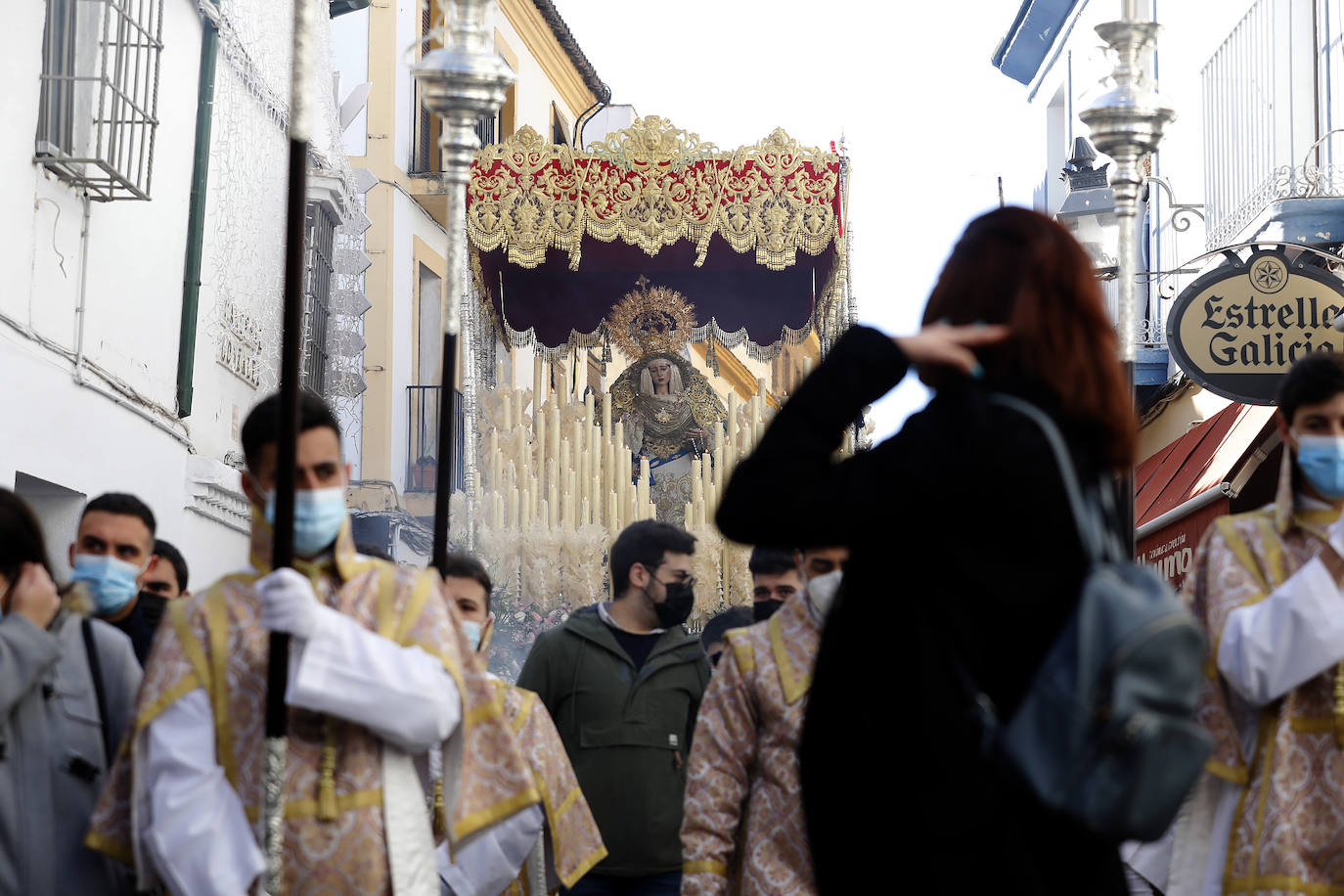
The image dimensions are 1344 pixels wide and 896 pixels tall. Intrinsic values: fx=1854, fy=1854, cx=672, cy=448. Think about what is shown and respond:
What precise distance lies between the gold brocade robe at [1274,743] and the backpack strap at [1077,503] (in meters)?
1.59

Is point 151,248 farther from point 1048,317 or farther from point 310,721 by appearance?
point 1048,317

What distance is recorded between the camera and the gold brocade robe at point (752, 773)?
426 cm

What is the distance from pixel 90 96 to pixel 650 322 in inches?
202

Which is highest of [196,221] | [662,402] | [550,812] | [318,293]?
[318,293]

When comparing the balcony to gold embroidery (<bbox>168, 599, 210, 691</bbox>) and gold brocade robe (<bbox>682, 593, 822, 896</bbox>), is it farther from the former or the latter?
gold embroidery (<bbox>168, 599, 210, 691</bbox>)

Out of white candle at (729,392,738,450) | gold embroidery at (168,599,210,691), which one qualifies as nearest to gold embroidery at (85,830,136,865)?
gold embroidery at (168,599,210,691)

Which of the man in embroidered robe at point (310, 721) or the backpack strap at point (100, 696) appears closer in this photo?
the man in embroidered robe at point (310, 721)

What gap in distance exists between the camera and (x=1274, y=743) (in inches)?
154

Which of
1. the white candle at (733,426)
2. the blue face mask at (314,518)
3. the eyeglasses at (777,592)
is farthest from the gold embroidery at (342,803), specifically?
the white candle at (733,426)

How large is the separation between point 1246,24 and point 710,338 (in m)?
4.31

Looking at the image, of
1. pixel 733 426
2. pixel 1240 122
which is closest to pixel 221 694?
pixel 733 426

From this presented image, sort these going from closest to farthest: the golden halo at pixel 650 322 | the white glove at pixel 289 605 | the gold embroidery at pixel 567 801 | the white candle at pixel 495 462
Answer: the white glove at pixel 289 605, the gold embroidery at pixel 567 801, the white candle at pixel 495 462, the golden halo at pixel 650 322

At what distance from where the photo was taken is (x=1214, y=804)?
13.4ft

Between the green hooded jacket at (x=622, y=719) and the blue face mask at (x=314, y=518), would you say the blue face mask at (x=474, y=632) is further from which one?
the blue face mask at (x=314, y=518)
